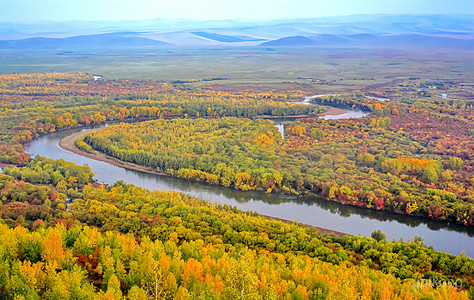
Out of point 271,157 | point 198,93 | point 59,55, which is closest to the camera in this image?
point 271,157

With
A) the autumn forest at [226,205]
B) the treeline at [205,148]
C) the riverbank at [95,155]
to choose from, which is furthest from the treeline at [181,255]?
the riverbank at [95,155]

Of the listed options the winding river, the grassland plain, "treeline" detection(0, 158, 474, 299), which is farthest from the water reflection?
the grassland plain

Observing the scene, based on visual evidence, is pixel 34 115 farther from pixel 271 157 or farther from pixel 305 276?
pixel 305 276

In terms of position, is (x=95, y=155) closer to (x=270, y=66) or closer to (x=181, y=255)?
(x=181, y=255)

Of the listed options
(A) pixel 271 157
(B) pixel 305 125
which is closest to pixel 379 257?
(A) pixel 271 157

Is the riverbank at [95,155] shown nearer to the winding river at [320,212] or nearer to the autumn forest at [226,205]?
the autumn forest at [226,205]

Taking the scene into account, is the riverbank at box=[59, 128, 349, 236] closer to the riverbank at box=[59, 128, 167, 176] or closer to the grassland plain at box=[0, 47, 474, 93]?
the riverbank at box=[59, 128, 167, 176]

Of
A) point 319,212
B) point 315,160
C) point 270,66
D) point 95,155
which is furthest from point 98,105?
point 270,66
